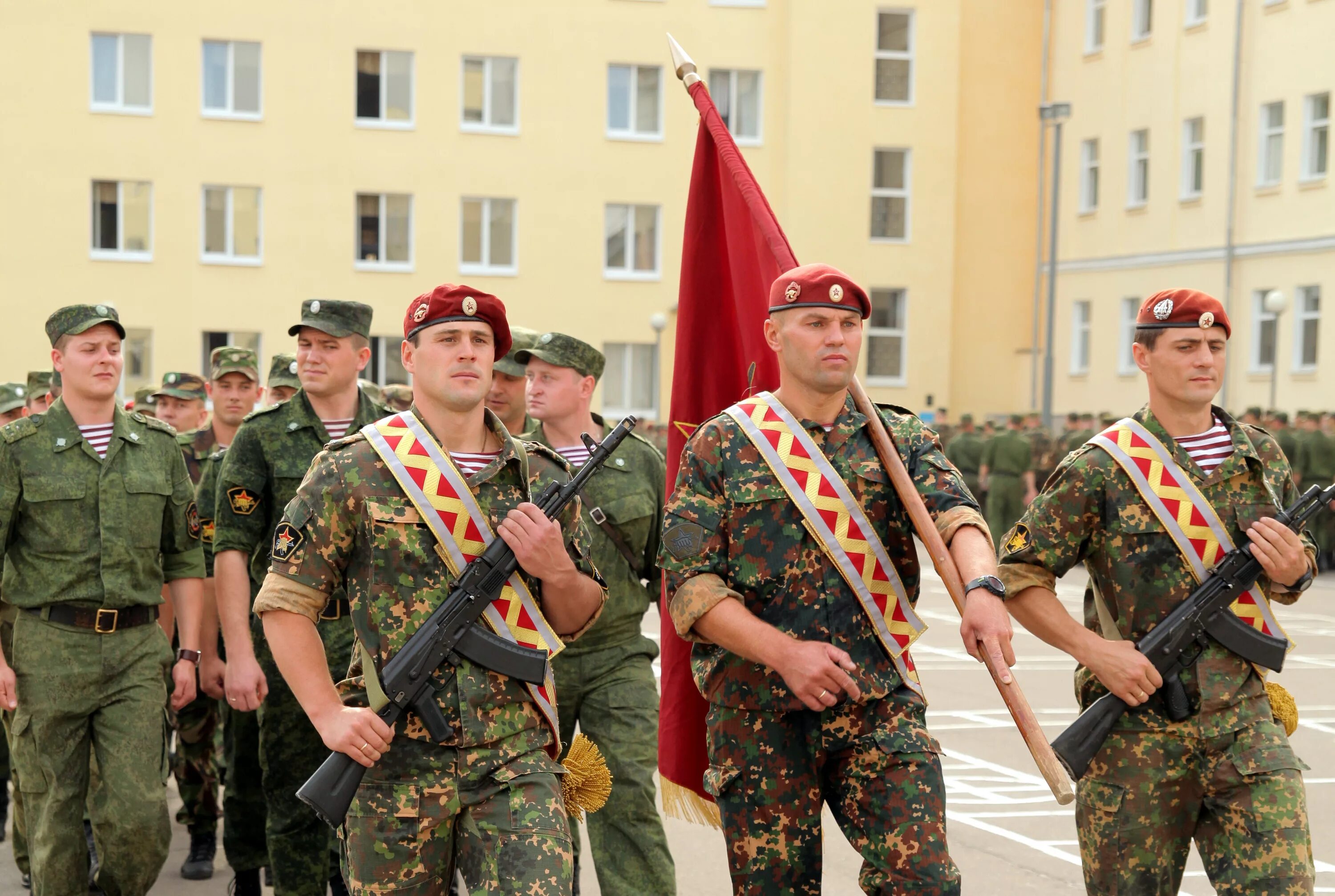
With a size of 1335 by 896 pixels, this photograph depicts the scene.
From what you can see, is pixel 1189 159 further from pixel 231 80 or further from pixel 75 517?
pixel 75 517

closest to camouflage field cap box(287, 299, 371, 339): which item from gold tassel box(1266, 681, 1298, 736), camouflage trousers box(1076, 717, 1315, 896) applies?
camouflage trousers box(1076, 717, 1315, 896)

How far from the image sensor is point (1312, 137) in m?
31.9

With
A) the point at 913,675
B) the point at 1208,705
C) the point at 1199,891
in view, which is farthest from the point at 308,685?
the point at 1199,891

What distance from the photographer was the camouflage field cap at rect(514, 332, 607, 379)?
22.5 ft

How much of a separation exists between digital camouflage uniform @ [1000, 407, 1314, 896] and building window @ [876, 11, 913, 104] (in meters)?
37.0

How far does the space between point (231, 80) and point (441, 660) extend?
34973 mm

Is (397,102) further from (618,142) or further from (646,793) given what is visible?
(646,793)

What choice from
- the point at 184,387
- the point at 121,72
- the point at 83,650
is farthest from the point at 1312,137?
the point at 83,650

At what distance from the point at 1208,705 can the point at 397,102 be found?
115ft

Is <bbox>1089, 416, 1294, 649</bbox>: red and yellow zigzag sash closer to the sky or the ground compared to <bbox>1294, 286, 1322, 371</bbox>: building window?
closer to the ground

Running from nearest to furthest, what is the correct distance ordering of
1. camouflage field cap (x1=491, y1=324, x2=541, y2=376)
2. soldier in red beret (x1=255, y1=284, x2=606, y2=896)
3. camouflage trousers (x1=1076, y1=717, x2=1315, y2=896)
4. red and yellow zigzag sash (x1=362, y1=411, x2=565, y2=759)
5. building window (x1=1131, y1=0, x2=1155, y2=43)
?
soldier in red beret (x1=255, y1=284, x2=606, y2=896)
red and yellow zigzag sash (x1=362, y1=411, x2=565, y2=759)
camouflage trousers (x1=1076, y1=717, x2=1315, y2=896)
camouflage field cap (x1=491, y1=324, x2=541, y2=376)
building window (x1=1131, y1=0, x2=1155, y2=43)

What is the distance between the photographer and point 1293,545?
5.08 m

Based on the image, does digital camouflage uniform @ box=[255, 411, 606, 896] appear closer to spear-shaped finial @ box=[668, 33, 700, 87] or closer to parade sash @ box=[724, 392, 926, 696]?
parade sash @ box=[724, 392, 926, 696]

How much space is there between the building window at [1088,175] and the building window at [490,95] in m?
13.3
